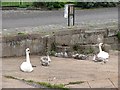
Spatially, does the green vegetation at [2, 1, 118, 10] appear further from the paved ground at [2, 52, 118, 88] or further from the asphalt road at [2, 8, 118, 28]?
the paved ground at [2, 52, 118, 88]

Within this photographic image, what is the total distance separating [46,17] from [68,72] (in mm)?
9909

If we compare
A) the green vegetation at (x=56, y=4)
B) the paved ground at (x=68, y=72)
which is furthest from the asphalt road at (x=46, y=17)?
the paved ground at (x=68, y=72)

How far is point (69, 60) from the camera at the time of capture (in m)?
13.4

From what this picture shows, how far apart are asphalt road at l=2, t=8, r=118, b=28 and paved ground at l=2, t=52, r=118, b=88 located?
485 cm

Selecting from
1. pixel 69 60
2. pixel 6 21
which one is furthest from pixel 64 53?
pixel 6 21

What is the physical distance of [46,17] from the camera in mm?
21172

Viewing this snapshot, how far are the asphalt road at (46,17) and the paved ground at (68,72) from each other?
485 cm

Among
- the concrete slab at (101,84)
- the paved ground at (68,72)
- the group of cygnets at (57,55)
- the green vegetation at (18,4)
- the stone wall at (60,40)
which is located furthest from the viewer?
the green vegetation at (18,4)

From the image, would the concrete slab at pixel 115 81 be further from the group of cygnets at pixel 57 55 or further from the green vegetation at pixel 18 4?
the green vegetation at pixel 18 4

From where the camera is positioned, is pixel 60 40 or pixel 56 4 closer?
pixel 60 40

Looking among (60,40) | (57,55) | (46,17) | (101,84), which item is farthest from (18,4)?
(101,84)

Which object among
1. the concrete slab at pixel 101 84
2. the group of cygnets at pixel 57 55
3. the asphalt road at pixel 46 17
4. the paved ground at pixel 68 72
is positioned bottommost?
the concrete slab at pixel 101 84

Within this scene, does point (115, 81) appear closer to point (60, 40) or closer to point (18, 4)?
point (60, 40)

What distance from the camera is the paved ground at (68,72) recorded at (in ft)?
33.4
